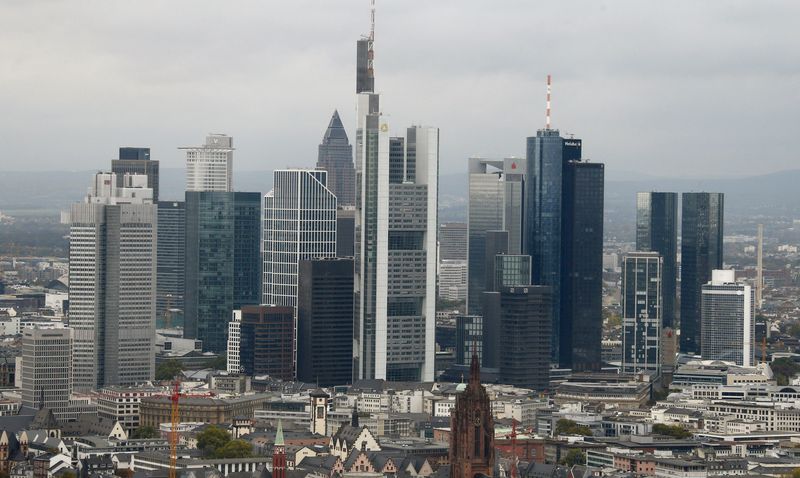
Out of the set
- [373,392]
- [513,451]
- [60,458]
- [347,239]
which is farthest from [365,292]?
[60,458]

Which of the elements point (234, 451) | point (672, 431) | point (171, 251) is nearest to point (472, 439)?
point (234, 451)

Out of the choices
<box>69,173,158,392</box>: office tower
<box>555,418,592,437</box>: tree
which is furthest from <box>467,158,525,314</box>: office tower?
<box>555,418,592,437</box>: tree

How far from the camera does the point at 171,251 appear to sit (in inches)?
7269

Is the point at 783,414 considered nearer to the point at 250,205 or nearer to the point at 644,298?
the point at 644,298

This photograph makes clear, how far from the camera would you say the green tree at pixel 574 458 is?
343 feet

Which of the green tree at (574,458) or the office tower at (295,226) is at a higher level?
the office tower at (295,226)

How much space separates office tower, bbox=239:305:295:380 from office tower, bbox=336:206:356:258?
43.8 feet

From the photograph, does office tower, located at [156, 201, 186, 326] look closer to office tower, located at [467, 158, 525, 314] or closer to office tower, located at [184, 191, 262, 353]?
office tower, located at [184, 191, 262, 353]

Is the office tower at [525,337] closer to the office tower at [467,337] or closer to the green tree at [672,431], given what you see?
the office tower at [467,337]

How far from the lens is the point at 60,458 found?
96.9 meters

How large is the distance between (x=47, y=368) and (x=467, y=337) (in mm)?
37602

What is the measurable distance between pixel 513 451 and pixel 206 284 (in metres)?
75.1

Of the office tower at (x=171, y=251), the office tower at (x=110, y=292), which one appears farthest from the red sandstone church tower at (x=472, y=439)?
the office tower at (x=171, y=251)

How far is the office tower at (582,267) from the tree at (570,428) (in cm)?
4453
